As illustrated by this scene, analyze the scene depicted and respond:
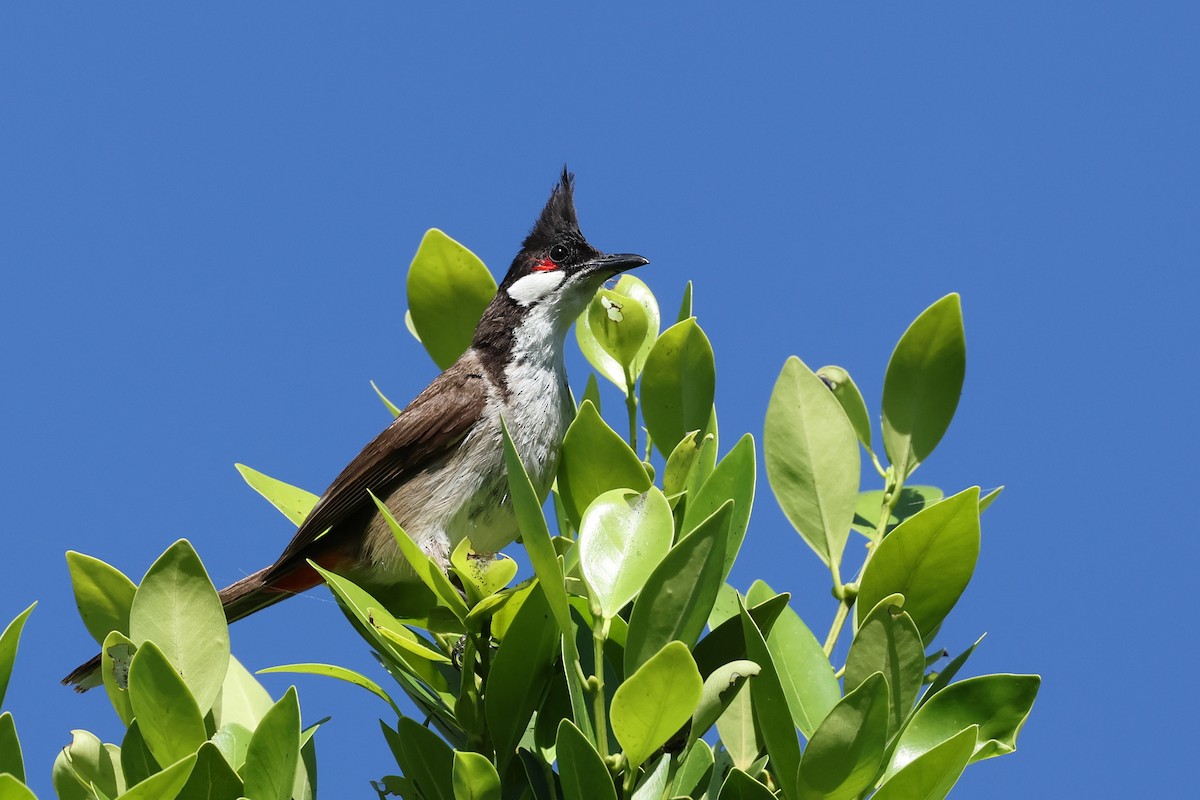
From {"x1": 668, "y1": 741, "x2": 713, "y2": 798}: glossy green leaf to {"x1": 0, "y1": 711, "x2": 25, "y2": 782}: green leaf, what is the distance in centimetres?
101

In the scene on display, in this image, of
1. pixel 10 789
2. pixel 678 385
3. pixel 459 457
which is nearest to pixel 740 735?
pixel 678 385

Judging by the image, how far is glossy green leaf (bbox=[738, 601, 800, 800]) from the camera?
69.8 inches

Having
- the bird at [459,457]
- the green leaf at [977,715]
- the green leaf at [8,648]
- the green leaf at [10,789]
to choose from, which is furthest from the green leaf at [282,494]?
the green leaf at [977,715]

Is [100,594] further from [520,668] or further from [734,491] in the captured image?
[734,491]

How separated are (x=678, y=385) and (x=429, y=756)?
83 centimetres

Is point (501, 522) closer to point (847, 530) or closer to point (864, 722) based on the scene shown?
point (847, 530)

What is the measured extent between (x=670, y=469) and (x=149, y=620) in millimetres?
914

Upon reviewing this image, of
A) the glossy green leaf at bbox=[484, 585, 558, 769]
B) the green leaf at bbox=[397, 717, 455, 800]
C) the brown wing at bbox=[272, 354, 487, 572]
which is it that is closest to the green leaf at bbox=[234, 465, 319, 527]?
the brown wing at bbox=[272, 354, 487, 572]

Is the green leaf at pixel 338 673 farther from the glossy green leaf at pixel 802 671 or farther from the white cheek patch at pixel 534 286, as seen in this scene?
the white cheek patch at pixel 534 286

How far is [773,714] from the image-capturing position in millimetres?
1793

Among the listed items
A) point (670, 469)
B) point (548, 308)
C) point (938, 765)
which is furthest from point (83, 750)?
point (548, 308)

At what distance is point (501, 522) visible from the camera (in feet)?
11.2

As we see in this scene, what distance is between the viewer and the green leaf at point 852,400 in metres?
2.56

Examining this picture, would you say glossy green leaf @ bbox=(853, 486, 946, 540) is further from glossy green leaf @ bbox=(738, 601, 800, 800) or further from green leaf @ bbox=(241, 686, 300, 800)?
green leaf @ bbox=(241, 686, 300, 800)
